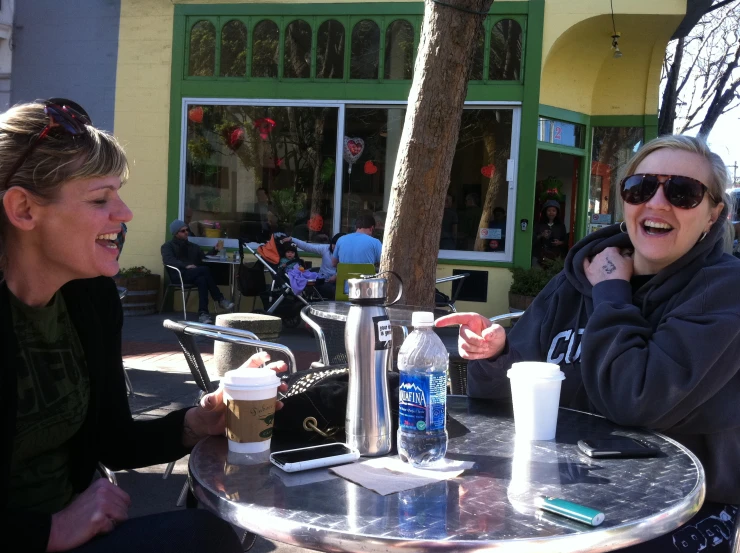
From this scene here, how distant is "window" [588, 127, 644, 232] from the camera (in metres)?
11.8

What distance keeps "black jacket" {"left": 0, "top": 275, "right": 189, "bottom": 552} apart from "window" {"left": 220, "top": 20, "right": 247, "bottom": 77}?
31.0ft

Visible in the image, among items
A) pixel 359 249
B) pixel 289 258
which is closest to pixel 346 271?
pixel 359 249

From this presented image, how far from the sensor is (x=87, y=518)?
65.1 inches

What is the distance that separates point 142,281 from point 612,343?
30.4ft

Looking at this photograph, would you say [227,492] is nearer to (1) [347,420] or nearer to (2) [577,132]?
(1) [347,420]

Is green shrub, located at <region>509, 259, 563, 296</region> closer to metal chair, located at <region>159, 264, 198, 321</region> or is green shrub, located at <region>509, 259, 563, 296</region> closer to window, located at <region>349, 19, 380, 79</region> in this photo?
window, located at <region>349, 19, 380, 79</region>

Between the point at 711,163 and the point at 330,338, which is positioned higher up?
the point at 711,163

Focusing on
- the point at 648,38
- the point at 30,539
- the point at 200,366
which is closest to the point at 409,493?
the point at 30,539

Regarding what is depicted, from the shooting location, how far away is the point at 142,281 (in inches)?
411

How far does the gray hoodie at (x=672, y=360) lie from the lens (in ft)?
6.38

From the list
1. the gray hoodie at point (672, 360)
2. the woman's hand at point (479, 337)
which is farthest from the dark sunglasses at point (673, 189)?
the woman's hand at point (479, 337)

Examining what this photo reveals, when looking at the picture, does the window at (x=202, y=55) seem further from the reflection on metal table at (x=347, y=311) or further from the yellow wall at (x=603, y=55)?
the reflection on metal table at (x=347, y=311)

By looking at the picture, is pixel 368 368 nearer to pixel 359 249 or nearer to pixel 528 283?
pixel 359 249

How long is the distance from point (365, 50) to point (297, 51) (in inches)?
40.5
